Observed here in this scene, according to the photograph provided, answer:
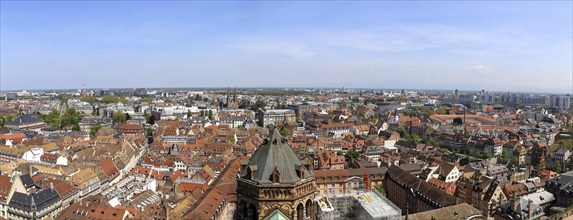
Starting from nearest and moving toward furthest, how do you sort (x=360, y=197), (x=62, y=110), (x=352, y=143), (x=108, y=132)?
(x=360, y=197) → (x=352, y=143) → (x=108, y=132) → (x=62, y=110)

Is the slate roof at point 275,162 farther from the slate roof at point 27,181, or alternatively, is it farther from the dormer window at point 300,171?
the slate roof at point 27,181

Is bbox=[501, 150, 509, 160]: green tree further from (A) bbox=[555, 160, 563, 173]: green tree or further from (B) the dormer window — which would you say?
(B) the dormer window

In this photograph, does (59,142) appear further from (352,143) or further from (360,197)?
(360,197)

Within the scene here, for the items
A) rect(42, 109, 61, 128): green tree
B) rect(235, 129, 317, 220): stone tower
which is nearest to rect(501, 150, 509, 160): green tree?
rect(235, 129, 317, 220): stone tower

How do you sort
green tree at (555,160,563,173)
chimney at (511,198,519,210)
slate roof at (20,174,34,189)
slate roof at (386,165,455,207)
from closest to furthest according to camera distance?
chimney at (511,198,519,210), slate roof at (386,165,455,207), slate roof at (20,174,34,189), green tree at (555,160,563,173)

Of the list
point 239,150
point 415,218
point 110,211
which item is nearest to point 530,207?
point 415,218

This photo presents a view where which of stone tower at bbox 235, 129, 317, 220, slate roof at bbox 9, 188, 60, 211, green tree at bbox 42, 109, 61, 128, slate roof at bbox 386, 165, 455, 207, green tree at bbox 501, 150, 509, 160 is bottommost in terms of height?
green tree at bbox 501, 150, 509, 160

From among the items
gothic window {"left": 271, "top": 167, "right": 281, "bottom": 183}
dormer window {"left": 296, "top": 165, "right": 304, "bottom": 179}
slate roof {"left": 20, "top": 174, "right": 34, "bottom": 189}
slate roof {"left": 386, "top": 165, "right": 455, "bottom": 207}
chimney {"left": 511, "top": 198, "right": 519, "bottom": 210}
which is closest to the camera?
gothic window {"left": 271, "top": 167, "right": 281, "bottom": 183}
